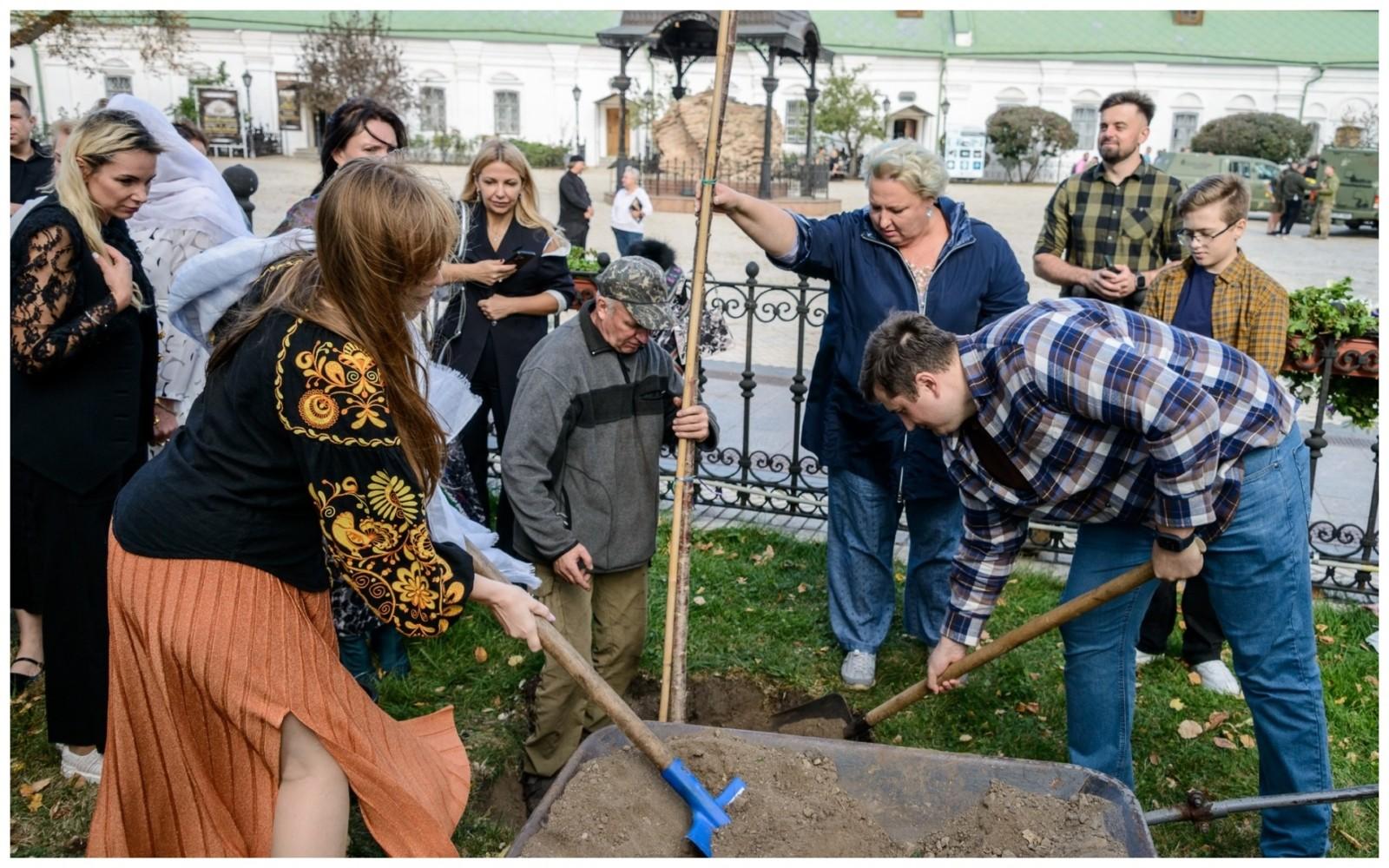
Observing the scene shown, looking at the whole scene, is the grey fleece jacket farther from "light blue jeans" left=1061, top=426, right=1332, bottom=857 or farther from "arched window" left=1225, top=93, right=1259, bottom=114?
"arched window" left=1225, top=93, right=1259, bottom=114

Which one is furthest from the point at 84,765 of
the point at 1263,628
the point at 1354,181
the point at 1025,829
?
the point at 1354,181

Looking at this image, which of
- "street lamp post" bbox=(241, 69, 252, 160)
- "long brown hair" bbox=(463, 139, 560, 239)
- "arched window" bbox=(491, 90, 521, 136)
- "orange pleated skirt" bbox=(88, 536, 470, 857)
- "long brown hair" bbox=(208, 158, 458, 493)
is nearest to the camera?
"long brown hair" bbox=(208, 158, 458, 493)

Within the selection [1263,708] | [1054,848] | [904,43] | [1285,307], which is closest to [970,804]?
[1054,848]

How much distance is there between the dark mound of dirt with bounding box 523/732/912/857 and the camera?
236 cm

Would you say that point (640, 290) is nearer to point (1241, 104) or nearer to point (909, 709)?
point (909, 709)

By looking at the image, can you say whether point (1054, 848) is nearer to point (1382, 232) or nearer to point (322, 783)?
point (322, 783)

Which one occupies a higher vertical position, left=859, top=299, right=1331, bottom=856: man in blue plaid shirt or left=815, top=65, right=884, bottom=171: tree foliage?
left=815, top=65, right=884, bottom=171: tree foliage

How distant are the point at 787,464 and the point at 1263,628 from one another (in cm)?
354

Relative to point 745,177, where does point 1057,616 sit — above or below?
below

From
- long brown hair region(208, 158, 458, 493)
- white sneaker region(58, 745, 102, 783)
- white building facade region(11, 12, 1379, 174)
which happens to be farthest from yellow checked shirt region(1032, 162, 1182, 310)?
white building facade region(11, 12, 1379, 174)

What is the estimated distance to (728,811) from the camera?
98.3 inches

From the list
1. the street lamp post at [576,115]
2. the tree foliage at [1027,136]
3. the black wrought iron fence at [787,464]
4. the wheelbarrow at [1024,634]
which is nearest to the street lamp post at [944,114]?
the tree foliage at [1027,136]

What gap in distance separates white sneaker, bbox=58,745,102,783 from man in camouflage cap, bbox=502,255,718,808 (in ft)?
4.28

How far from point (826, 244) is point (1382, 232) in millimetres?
1661
